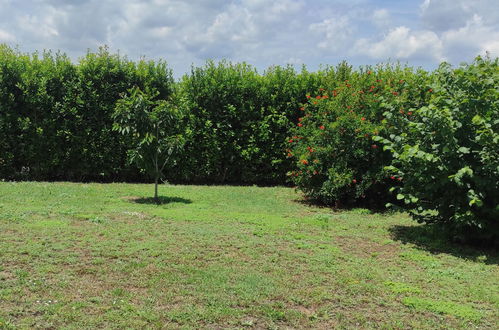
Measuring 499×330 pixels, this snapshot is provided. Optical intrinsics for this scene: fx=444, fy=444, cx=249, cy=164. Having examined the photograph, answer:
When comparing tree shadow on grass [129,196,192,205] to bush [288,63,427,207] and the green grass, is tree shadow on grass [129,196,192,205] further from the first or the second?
bush [288,63,427,207]

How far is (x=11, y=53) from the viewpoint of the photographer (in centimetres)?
1262

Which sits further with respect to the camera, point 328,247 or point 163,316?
point 328,247

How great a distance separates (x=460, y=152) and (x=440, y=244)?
156 cm

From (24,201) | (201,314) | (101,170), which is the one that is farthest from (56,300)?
(101,170)

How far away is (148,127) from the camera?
9.22 m

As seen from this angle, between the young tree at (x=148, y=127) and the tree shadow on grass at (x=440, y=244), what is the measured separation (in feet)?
15.9

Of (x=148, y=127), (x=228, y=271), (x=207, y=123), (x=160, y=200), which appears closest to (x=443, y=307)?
(x=228, y=271)

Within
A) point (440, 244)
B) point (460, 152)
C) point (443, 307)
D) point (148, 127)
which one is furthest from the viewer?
point (148, 127)

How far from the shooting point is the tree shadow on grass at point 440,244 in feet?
21.1

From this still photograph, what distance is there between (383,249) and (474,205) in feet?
4.72

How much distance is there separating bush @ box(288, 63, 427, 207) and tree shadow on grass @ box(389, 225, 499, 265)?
1.65 metres

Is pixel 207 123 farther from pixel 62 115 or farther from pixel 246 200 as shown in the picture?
pixel 62 115

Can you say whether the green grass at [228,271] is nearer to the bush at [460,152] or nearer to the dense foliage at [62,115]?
the bush at [460,152]

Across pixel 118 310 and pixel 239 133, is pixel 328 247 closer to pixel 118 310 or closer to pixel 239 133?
pixel 118 310
